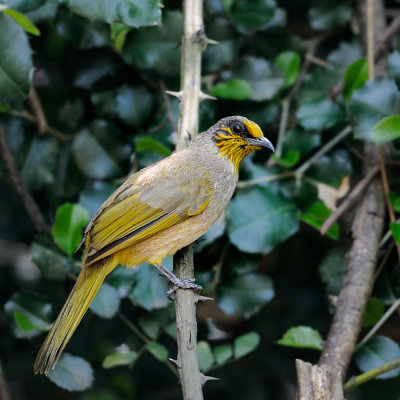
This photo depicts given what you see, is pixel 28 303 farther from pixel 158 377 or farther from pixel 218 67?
pixel 218 67

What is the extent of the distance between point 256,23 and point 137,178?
1396mm

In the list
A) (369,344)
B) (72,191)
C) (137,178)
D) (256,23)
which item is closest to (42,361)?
(137,178)

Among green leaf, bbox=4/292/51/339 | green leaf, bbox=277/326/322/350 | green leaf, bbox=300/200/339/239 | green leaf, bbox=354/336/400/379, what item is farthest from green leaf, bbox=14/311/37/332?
green leaf, bbox=354/336/400/379

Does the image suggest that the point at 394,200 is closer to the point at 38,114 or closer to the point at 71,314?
the point at 71,314

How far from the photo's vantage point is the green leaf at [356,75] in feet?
12.3

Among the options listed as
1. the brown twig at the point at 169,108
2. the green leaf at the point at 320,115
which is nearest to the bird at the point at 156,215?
the brown twig at the point at 169,108

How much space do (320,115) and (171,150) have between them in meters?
0.93

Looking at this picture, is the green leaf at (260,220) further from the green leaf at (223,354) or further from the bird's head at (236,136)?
the green leaf at (223,354)

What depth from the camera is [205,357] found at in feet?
11.5

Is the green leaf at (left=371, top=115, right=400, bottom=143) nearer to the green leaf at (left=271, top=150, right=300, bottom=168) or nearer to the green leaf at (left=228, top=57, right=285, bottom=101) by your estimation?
the green leaf at (left=271, top=150, right=300, bottom=168)

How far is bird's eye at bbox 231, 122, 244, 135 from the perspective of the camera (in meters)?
3.54

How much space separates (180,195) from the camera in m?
3.30

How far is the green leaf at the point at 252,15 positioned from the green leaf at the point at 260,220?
1.09 metres

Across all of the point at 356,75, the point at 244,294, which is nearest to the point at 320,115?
the point at 356,75
